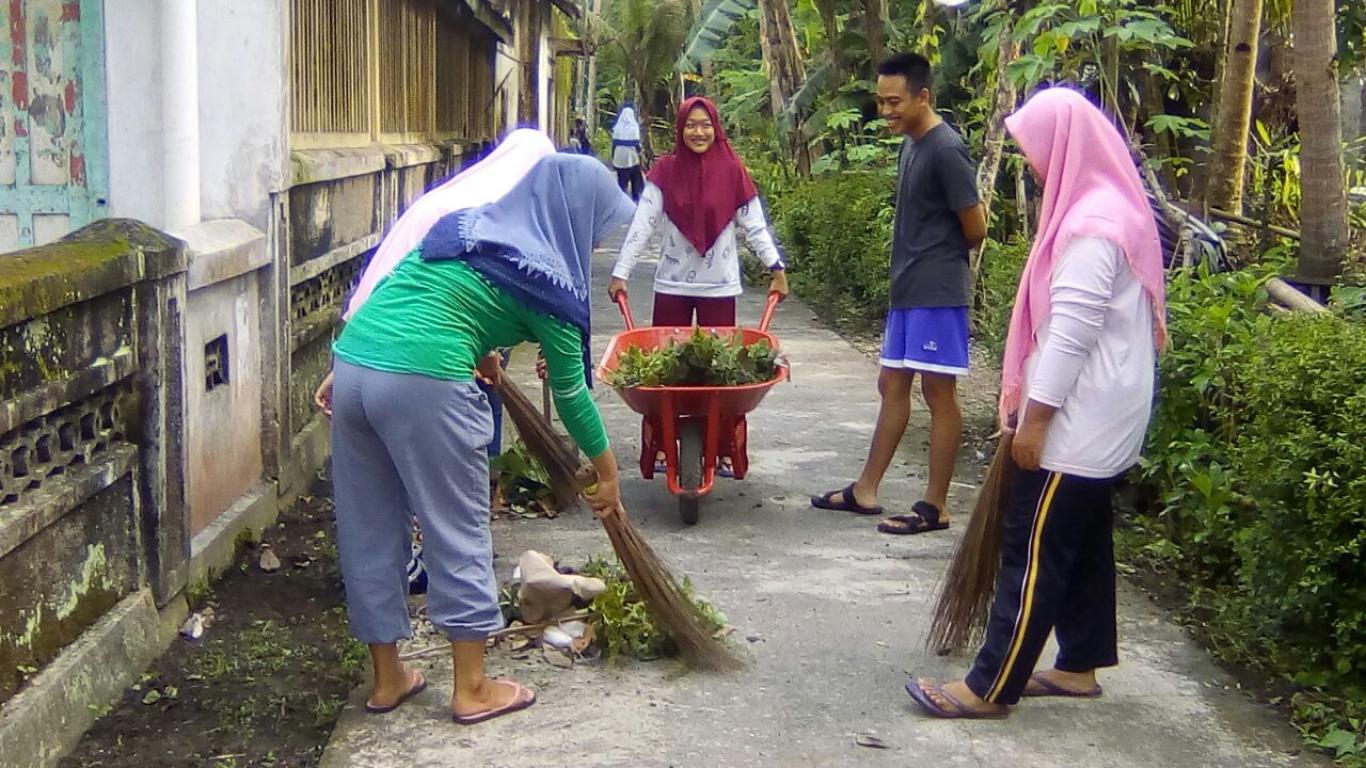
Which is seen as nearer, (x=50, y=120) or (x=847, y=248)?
(x=50, y=120)

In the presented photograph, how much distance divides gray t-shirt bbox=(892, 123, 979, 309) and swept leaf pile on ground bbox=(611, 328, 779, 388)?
72cm

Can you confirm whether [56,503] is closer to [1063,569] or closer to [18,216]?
[18,216]

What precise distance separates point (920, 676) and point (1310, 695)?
1.10 meters

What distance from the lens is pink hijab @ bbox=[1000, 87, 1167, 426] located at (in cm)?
358

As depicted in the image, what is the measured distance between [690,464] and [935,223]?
1.37 m

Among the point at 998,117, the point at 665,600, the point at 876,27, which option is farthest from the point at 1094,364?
the point at 876,27

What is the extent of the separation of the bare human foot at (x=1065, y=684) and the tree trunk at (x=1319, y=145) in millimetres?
3117

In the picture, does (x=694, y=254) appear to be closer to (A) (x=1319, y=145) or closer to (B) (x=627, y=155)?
(A) (x=1319, y=145)

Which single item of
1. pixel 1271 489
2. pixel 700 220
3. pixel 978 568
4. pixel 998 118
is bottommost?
pixel 978 568

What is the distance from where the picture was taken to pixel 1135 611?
15.8 ft

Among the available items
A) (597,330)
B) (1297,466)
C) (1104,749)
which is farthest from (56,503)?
(597,330)

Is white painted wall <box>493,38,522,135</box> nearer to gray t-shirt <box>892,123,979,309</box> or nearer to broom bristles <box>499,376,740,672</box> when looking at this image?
gray t-shirt <box>892,123,979,309</box>

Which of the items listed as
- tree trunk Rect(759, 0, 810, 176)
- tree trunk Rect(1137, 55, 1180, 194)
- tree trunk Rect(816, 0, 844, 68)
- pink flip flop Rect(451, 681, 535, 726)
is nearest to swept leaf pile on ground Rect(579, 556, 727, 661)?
pink flip flop Rect(451, 681, 535, 726)

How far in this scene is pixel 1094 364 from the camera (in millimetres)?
3619
